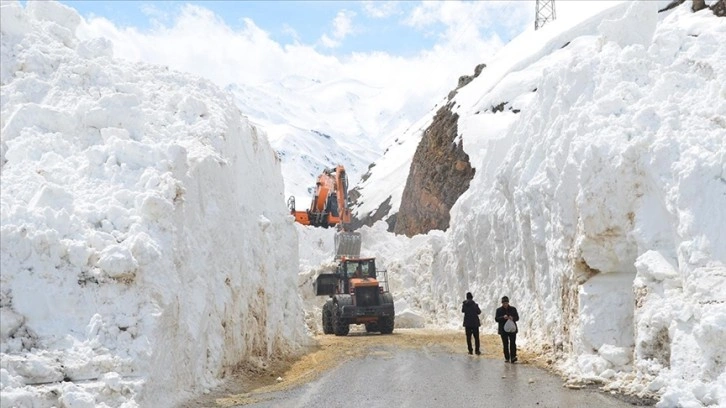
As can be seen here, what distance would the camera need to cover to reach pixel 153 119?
1495cm

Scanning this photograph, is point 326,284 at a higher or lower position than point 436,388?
higher

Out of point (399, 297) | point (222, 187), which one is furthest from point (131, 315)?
point (399, 297)

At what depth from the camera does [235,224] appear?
53.0 ft

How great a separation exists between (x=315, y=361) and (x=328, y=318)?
11.0 meters

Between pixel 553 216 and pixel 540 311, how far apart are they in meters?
2.86

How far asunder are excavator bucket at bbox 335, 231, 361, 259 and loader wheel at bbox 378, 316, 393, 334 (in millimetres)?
4482

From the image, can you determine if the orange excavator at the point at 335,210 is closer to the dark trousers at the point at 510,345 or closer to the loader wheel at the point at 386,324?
the loader wheel at the point at 386,324

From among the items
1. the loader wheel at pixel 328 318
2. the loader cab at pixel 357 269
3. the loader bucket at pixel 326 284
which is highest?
the loader cab at pixel 357 269

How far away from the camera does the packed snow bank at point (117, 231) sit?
997 cm

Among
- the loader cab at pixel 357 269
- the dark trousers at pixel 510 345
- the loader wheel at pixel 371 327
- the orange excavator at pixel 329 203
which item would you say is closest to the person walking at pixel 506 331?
the dark trousers at pixel 510 345

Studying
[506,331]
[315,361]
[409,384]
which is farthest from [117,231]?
[506,331]

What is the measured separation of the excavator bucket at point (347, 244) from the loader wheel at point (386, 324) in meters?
4.48

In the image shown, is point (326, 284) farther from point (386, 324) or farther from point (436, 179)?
point (436, 179)

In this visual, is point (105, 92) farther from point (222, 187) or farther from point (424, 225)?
point (424, 225)
